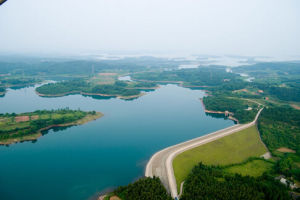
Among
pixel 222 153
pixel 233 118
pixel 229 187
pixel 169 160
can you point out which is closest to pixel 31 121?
pixel 169 160

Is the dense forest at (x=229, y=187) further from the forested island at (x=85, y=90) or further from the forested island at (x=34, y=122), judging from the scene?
the forested island at (x=85, y=90)

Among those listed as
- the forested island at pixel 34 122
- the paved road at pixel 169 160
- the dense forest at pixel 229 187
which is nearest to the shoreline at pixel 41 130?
the forested island at pixel 34 122

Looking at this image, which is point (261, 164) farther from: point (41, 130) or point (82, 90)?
point (82, 90)

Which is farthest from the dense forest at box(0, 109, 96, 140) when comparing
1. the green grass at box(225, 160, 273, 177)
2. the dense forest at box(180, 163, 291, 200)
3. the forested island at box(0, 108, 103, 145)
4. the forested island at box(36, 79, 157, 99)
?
the green grass at box(225, 160, 273, 177)

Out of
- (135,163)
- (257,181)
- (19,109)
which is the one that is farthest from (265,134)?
(19,109)

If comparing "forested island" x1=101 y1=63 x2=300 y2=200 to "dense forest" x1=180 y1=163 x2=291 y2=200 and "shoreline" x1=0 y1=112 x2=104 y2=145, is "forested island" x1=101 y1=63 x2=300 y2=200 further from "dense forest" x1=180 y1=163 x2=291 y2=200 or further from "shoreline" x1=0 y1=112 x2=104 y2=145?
"shoreline" x1=0 y1=112 x2=104 y2=145

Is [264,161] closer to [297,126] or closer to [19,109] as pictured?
[297,126]
